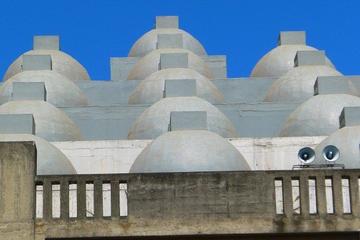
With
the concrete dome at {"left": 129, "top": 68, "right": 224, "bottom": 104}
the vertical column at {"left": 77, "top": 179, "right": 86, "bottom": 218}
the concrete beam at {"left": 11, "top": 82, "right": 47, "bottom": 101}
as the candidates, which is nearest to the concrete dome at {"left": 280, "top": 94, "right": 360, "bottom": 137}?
the concrete dome at {"left": 129, "top": 68, "right": 224, "bottom": 104}

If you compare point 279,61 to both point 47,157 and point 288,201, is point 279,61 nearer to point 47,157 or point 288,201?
point 47,157

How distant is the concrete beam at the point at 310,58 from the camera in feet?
141

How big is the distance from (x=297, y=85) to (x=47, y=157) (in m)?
13.5

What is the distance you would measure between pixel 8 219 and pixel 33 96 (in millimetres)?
17817

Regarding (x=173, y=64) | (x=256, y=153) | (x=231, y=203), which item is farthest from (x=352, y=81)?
(x=231, y=203)

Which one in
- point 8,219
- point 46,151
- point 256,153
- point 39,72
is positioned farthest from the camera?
point 39,72

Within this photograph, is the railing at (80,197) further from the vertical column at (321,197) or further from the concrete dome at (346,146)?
the concrete dome at (346,146)

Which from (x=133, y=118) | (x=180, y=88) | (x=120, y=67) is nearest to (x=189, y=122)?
(x=180, y=88)

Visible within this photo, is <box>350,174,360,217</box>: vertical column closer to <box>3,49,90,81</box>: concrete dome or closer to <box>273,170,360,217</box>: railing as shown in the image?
<box>273,170,360,217</box>: railing

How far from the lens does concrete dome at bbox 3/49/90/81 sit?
46781mm

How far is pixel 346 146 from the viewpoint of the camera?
30375 mm

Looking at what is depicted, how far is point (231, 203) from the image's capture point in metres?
20.4

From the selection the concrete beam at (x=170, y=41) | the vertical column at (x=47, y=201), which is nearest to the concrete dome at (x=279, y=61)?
the concrete beam at (x=170, y=41)

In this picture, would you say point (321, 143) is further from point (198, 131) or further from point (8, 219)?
point (8, 219)
